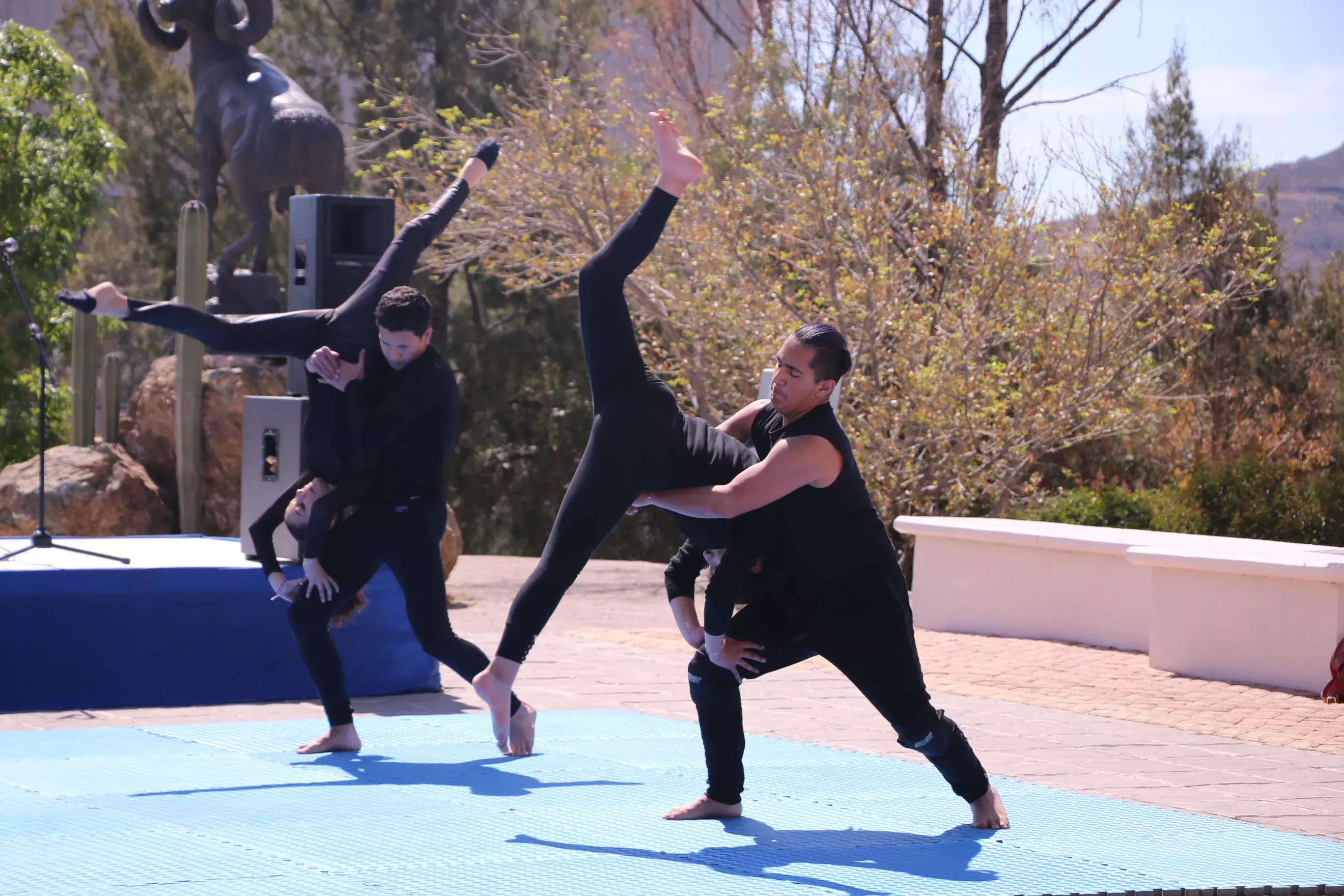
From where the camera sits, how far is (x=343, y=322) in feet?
19.5

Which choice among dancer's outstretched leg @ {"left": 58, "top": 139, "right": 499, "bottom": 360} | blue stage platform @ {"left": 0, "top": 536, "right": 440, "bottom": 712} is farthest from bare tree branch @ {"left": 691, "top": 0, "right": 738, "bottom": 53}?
dancer's outstretched leg @ {"left": 58, "top": 139, "right": 499, "bottom": 360}

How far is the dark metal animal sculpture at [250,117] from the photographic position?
1336 centimetres

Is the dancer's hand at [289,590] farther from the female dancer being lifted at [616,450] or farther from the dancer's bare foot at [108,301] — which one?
the female dancer being lifted at [616,450]

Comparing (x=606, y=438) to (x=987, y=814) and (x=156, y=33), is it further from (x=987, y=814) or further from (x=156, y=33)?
(x=156, y=33)

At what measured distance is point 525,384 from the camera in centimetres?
2514

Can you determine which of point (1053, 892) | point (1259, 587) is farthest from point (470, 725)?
point (1259, 587)

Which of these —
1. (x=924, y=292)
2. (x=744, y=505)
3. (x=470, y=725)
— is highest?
(x=924, y=292)

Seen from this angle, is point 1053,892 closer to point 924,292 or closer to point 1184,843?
point 1184,843

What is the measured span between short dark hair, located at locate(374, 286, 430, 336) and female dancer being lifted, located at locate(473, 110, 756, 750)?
2.98 feet

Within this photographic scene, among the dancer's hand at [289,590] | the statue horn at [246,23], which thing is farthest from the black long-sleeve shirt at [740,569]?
the statue horn at [246,23]

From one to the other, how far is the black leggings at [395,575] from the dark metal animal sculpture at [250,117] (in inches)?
329

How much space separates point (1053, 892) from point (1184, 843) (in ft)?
3.11

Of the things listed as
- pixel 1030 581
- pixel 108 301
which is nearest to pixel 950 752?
pixel 108 301

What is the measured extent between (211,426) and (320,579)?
9.56 meters
